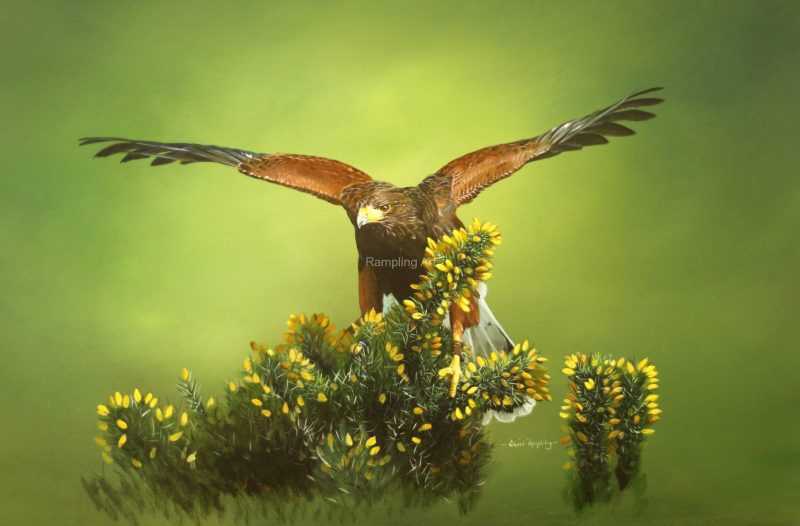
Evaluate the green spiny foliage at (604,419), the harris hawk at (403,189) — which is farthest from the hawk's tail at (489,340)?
the green spiny foliage at (604,419)

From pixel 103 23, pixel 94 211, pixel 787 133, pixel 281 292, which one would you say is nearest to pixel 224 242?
pixel 281 292

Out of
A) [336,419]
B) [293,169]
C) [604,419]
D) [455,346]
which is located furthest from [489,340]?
[293,169]

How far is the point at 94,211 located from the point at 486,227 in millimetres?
1101

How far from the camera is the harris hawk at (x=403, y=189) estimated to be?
2.22 meters

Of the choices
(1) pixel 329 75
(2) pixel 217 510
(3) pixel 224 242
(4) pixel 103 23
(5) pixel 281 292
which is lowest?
(2) pixel 217 510

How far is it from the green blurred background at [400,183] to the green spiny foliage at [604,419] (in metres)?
0.06

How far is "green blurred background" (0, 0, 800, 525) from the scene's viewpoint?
7.44ft

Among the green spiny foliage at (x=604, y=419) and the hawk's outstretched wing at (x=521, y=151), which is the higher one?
the hawk's outstretched wing at (x=521, y=151)

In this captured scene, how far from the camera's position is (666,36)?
234 centimetres

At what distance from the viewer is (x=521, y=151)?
2.28 m

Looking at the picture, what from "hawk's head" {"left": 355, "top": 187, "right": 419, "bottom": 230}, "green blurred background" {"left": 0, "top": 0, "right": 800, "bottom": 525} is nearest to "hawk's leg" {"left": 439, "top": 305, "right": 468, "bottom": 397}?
"green blurred background" {"left": 0, "top": 0, "right": 800, "bottom": 525}

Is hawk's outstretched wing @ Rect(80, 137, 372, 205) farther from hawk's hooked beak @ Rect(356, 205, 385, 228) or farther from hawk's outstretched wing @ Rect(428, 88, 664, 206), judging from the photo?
hawk's outstretched wing @ Rect(428, 88, 664, 206)

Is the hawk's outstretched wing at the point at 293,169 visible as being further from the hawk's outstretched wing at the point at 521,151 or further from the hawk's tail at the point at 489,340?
the hawk's tail at the point at 489,340

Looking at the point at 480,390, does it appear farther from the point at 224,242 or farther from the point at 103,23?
the point at 103,23
